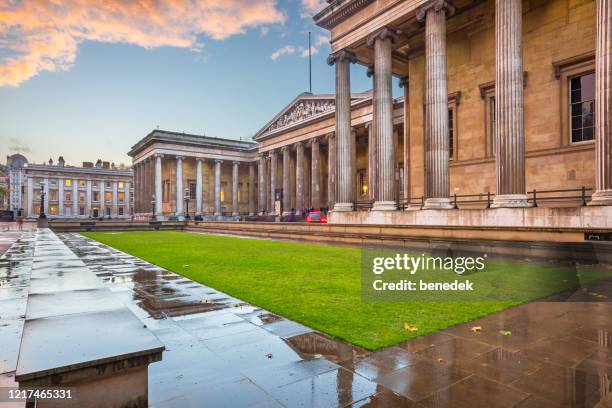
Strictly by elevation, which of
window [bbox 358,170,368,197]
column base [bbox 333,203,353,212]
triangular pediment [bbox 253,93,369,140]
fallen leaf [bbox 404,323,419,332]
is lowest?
fallen leaf [bbox 404,323,419,332]

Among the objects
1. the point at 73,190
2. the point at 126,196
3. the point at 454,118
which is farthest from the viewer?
the point at 126,196

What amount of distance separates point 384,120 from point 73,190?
106 meters

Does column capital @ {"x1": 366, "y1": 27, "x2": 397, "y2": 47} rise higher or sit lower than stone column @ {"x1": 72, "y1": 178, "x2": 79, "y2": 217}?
higher

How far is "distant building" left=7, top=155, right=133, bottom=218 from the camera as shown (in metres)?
94.4

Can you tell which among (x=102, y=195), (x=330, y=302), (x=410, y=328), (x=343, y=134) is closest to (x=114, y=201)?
(x=102, y=195)

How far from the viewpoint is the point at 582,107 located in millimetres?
18203

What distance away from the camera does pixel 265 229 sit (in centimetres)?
2783

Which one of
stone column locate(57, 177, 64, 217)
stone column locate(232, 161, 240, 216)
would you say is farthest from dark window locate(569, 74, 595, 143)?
stone column locate(57, 177, 64, 217)

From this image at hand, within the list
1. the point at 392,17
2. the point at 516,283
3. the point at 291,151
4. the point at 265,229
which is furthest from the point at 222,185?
the point at 516,283

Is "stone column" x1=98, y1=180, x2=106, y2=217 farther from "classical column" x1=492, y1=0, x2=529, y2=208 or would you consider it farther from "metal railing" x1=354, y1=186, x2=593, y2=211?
"classical column" x1=492, y1=0, x2=529, y2=208

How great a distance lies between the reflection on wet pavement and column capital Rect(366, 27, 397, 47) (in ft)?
67.3

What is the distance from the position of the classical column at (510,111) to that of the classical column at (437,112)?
2.91 meters

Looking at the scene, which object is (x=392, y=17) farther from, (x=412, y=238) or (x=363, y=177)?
(x=363, y=177)

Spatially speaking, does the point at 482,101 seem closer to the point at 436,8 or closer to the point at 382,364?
the point at 436,8
